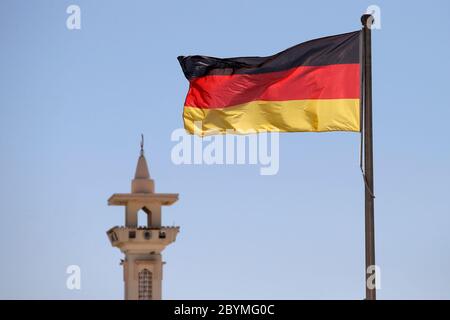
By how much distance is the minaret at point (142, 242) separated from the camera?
252 feet

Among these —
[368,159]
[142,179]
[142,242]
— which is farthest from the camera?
[142,179]

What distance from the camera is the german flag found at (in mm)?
27188

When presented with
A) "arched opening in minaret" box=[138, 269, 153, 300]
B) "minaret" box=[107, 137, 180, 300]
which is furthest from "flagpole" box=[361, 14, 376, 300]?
"arched opening in minaret" box=[138, 269, 153, 300]

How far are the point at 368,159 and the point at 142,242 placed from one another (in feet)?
172

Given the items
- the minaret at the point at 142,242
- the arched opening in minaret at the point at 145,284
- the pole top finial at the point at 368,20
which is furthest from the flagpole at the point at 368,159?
the arched opening in minaret at the point at 145,284

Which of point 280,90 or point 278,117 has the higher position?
point 280,90

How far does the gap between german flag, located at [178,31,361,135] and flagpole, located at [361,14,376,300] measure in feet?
3.51

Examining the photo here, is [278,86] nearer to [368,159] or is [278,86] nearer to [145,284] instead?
[368,159]

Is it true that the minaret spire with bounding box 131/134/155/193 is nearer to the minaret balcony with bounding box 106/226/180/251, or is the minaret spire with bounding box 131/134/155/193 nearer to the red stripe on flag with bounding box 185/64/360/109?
the minaret balcony with bounding box 106/226/180/251

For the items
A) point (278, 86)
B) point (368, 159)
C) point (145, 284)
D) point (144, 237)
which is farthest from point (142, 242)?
point (368, 159)

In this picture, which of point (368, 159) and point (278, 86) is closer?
point (368, 159)

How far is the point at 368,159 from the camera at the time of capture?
25.2 m
